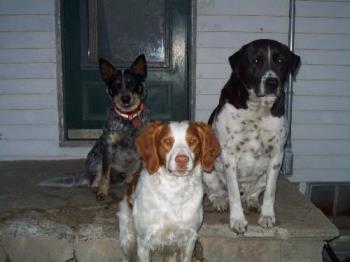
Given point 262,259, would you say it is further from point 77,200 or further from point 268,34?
point 268,34

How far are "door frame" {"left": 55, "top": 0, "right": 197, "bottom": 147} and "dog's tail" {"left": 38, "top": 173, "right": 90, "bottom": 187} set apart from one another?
1.22 m

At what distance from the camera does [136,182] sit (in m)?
3.60

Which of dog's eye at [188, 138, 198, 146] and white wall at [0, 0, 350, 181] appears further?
white wall at [0, 0, 350, 181]

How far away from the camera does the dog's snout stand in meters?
2.95

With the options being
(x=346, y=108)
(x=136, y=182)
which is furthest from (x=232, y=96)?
(x=346, y=108)

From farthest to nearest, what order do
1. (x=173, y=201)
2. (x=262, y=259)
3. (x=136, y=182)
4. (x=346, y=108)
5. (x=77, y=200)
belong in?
(x=346, y=108) < (x=77, y=200) < (x=262, y=259) < (x=136, y=182) < (x=173, y=201)

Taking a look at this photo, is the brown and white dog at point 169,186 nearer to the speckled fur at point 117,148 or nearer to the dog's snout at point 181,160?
the dog's snout at point 181,160

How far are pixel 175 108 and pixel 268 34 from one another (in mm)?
1620

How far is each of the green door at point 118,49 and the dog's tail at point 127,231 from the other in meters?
2.61

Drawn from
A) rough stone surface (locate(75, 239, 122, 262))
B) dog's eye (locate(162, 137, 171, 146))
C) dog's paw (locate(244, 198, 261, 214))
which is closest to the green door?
dog's paw (locate(244, 198, 261, 214))

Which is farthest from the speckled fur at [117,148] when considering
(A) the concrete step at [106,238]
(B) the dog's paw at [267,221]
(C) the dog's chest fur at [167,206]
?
(B) the dog's paw at [267,221]

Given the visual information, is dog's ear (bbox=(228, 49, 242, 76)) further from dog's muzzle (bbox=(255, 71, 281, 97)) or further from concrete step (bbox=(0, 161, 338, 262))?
concrete step (bbox=(0, 161, 338, 262))

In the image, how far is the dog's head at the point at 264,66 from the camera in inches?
146

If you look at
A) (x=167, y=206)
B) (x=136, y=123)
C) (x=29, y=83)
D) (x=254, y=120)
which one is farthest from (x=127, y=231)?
(x=29, y=83)
